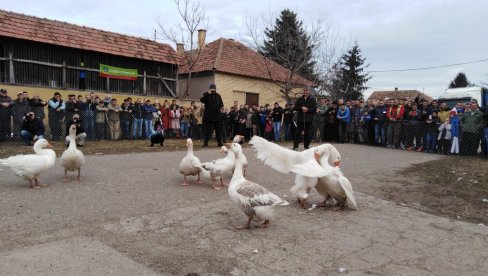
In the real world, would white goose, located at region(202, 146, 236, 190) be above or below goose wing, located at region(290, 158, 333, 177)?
below

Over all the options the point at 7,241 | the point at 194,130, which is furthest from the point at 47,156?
the point at 194,130

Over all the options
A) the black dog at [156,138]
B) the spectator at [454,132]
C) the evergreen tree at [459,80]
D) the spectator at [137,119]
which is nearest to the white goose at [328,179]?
the black dog at [156,138]

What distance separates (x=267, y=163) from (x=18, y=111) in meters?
11.9

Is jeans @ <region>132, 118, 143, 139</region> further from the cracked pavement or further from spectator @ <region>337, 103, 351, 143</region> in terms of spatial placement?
the cracked pavement

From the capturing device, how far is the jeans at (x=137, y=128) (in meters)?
17.8

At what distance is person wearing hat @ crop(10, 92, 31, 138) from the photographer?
46.3 ft

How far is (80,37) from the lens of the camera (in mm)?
21953

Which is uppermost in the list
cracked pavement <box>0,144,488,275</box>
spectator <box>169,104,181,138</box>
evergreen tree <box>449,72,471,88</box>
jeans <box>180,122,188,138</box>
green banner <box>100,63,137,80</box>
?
evergreen tree <box>449,72,471,88</box>

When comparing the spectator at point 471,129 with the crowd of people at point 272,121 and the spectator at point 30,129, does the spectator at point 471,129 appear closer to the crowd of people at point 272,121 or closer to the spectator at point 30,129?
the crowd of people at point 272,121

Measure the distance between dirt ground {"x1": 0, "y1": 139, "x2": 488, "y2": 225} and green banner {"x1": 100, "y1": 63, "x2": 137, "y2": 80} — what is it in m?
11.1

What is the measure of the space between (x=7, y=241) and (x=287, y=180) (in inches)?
225

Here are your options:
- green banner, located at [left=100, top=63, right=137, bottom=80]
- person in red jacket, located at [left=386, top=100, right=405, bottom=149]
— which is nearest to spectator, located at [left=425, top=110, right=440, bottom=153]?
person in red jacket, located at [left=386, top=100, right=405, bottom=149]

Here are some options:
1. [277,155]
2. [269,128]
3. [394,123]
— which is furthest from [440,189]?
[269,128]

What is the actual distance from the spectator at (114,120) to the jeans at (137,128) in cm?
72
